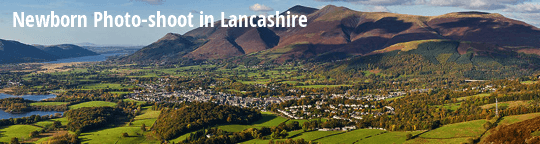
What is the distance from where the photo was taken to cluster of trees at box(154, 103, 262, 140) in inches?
3472

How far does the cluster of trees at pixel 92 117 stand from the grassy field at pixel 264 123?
3342 centimetres

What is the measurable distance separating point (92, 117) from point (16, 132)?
17.0 metres

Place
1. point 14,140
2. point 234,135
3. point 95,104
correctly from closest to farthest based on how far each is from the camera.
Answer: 1. point 234,135
2. point 14,140
3. point 95,104

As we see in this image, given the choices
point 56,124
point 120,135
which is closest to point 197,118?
point 120,135

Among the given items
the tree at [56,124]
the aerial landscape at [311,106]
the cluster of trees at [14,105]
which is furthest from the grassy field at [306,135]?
the cluster of trees at [14,105]

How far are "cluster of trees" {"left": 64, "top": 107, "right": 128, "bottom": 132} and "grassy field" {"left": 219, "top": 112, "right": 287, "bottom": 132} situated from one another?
3342 centimetres

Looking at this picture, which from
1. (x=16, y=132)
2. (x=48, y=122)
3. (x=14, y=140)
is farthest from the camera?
(x=48, y=122)

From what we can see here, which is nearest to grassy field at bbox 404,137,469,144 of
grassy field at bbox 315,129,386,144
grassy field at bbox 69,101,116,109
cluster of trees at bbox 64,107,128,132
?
grassy field at bbox 315,129,386,144

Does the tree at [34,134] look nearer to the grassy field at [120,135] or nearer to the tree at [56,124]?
the tree at [56,124]

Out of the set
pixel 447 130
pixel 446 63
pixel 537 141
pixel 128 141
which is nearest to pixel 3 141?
pixel 128 141

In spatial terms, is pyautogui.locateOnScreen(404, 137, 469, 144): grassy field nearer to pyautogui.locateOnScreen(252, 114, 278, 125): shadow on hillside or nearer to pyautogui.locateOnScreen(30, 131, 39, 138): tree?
pyautogui.locateOnScreen(252, 114, 278, 125): shadow on hillside

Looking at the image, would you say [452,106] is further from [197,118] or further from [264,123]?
[197,118]

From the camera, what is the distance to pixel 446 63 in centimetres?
18400

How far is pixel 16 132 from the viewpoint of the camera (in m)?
91.6
